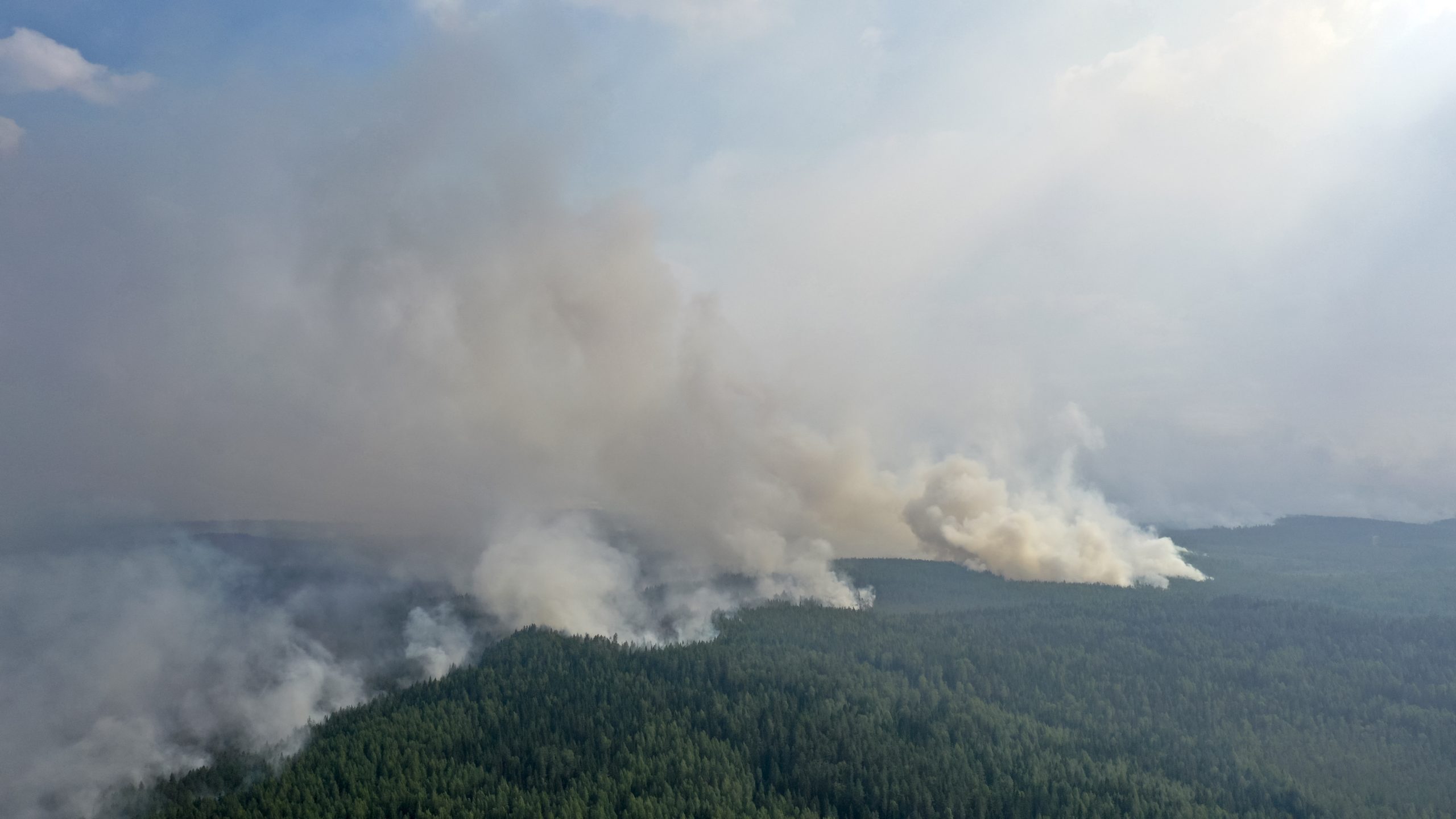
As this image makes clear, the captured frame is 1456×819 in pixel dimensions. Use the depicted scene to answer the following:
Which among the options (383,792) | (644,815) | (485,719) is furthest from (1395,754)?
(383,792)

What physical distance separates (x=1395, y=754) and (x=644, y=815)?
18545cm

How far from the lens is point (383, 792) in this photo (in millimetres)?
153875

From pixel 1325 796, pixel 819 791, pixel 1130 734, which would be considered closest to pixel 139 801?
pixel 819 791

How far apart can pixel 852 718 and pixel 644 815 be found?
61.0 m

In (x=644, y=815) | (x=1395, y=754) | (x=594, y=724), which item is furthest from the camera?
(x=1395, y=754)

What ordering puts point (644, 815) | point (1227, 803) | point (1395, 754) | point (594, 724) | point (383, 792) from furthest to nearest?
1. point (1395, 754)
2. point (594, 724)
3. point (1227, 803)
4. point (383, 792)
5. point (644, 815)

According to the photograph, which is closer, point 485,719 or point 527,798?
point 527,798

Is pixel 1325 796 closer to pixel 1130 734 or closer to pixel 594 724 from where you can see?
pixel 1130 734

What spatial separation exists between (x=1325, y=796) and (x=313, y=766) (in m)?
215

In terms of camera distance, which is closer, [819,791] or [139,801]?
[819,791]

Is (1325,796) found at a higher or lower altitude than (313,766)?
lower

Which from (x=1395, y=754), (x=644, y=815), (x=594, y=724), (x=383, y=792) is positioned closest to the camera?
(x=644, y=815)

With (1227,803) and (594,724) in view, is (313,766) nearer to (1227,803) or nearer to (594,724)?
(594,724)

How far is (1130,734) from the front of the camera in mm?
199500
